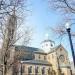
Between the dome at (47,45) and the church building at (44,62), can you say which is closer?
the church building at (44,62)

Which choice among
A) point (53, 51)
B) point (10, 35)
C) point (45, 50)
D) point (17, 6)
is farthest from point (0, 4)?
point (45, 50)

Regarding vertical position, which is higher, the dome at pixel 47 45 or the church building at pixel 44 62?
the dome at pixel 47 45

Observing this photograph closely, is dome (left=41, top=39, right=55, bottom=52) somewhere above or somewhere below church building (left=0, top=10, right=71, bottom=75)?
above

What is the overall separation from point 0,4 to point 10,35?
10785mm

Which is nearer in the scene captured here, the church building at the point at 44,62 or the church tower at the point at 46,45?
the church building at the point at 44,62

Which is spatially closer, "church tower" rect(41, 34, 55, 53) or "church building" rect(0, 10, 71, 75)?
"church building" rect(0, 10, 71, 75)

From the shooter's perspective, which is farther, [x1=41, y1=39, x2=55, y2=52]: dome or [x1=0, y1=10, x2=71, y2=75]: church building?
[x1=41, y1=39, x2=55, y2=52]: dome

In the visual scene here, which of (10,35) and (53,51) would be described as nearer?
(10,35)

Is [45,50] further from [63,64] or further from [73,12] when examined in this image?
[73,12]

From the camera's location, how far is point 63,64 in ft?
182

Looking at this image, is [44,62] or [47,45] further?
[47,45]

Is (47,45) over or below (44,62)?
over

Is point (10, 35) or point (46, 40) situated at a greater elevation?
point (46, 40)

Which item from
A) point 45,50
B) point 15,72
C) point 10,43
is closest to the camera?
point 10,43
